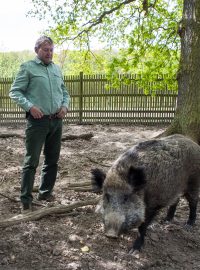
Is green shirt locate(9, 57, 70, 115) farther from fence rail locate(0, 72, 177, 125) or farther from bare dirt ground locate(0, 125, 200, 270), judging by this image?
fence rail locate(0, 72, 177, 125)

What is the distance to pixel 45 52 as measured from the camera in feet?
13.8

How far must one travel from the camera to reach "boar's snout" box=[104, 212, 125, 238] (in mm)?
3148

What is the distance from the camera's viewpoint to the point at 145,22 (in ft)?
32.9

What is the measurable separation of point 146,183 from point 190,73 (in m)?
3.57

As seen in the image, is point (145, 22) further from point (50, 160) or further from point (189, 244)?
point (189, 244)

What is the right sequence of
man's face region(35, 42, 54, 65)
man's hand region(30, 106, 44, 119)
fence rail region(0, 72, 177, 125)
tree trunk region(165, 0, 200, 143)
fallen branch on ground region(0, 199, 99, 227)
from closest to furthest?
1. fallen branch on ground region(0, 199, 99, 227)
2. man's hand region(30, 106, 44, 119)
3. man's face region(35, 42, 54, 65)
4. tree trunk region(165, 0, 200, 143)
5. fence rail region(0, 72, 177, 125)

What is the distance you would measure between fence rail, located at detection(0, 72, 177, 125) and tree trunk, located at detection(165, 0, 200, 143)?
21.5ft

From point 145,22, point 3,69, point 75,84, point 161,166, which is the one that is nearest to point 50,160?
point 161,166

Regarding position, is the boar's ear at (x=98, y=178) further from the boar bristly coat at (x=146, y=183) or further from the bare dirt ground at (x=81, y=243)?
the bare dirt ground at (x=81, y=243)

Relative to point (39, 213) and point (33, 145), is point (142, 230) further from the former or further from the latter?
point (33, 145)

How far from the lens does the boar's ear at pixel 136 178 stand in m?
3.43

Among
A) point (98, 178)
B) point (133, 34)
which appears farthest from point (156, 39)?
point (98, 178)

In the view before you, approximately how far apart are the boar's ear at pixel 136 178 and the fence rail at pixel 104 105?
9.94 meters

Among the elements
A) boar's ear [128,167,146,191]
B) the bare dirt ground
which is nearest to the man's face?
boar's ear [128,167,146,191]
